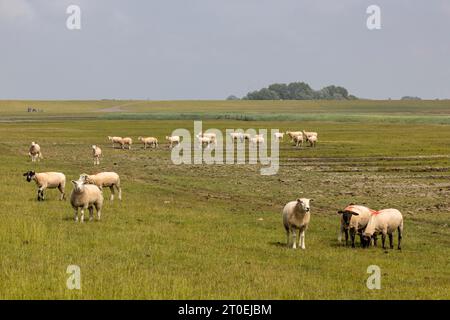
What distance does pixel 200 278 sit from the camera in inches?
572

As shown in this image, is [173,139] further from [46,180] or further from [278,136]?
[46,180]

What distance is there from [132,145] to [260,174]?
2587 cm

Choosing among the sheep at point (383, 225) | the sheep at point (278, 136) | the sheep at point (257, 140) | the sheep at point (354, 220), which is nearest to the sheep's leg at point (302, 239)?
the sheep at point (354, 220)

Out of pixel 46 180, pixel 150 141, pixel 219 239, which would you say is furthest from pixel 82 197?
pixel 150 141

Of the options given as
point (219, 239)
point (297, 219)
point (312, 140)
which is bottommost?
point (219, 239)

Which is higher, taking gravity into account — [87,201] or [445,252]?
[87,201]

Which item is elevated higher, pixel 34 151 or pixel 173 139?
pixel 34 151

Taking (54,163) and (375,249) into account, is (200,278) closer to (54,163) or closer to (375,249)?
(375,249)

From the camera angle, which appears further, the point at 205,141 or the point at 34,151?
the point at 205,141

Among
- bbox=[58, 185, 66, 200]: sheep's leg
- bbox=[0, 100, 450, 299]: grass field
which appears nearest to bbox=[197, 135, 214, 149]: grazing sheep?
bbox=[0, 100, 450, 299]: grass field

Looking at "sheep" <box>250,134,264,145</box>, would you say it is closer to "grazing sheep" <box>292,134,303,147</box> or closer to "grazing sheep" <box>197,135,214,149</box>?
"grazing sheep" <box>292,134,303,147</box>

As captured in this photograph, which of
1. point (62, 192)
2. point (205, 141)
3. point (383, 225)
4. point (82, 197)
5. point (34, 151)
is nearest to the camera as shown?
point (383, 225)

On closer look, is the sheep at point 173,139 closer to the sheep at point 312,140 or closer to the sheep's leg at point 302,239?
the sheep at point 312,140
